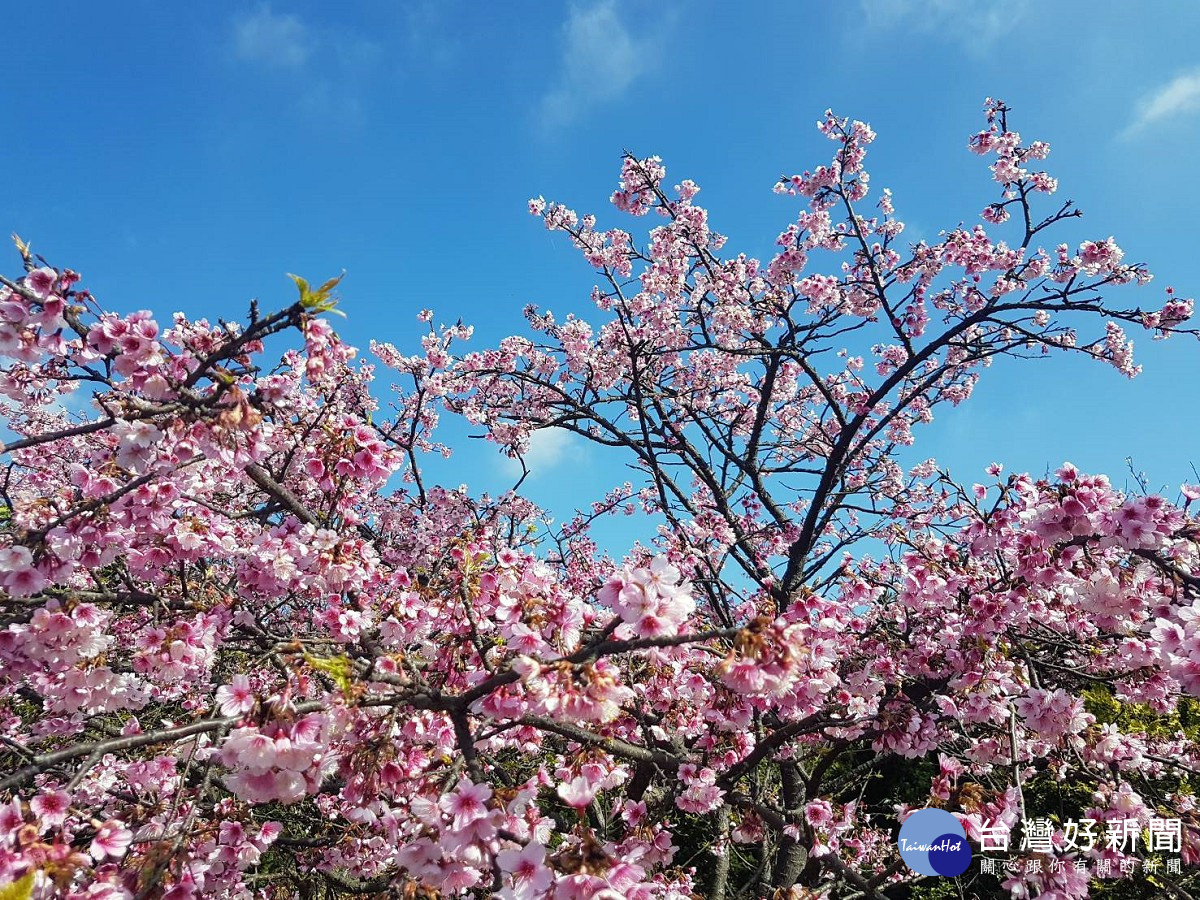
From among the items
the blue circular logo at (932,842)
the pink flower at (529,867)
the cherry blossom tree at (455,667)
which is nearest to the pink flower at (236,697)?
the cherry blossom tree at (455,667)

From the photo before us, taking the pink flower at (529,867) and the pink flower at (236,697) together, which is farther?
the pink flower at (236,697)

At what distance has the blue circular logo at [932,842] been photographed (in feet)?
11.0

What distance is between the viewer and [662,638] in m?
2.04

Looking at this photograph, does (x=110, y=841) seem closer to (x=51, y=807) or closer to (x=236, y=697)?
(x=51, y=807)

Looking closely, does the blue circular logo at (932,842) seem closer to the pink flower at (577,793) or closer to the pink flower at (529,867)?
the pink flower at (577,793)

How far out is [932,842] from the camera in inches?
135

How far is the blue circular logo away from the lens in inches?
132

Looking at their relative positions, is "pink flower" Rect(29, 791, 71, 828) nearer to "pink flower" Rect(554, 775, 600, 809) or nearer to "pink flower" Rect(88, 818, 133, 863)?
"pink flower" Rect(88, 818, 133, 863)

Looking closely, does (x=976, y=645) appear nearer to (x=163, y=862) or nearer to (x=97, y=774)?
(x=163, y=862)

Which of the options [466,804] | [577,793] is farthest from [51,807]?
[577,793]

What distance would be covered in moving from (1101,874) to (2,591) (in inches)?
235

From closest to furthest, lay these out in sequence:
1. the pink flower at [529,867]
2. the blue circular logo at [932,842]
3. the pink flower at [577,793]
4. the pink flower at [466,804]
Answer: the pink flower at [529,867] → the pink flower at [466,804] → the pink flower at [577,793] → the blue circular logo at [932,842]

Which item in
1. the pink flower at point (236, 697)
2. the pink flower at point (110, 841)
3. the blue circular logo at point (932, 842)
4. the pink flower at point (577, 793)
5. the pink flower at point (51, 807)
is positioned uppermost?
the pink flower at point (236, 697)

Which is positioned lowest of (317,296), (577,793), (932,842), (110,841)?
(110,841)
